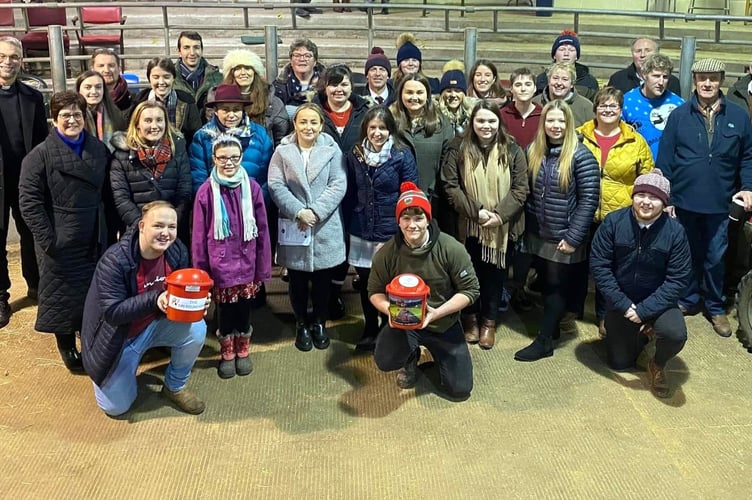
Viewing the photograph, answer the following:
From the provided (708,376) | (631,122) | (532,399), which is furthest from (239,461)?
(631,122)

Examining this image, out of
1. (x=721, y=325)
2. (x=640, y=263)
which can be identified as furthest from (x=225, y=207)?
(x=721, y=325)

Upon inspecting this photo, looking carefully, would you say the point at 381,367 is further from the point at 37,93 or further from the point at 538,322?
the point at 37,93

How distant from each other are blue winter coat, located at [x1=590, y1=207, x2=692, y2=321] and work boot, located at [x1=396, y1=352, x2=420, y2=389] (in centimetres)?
109

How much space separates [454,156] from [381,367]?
1.27 meters

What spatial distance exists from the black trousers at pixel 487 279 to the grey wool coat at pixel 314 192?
0.78 metres

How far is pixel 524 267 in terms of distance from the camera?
441 cm

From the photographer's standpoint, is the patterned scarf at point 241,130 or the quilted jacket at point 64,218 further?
the patterned scarf at point 241,130

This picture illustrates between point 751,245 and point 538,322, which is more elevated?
point 751,245

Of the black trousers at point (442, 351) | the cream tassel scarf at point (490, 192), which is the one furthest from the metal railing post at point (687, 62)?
the black trousers at point (442, 351)

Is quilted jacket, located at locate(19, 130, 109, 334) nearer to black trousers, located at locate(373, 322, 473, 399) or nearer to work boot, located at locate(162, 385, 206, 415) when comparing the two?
work boot, located at locate(162, 385, 206, 415)

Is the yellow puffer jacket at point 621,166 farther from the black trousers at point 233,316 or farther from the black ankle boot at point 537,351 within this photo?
the black trousers at point 233,316

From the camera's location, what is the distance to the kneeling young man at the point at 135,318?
10.9 feet

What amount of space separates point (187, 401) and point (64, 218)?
1.16 meters

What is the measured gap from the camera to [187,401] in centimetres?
365
